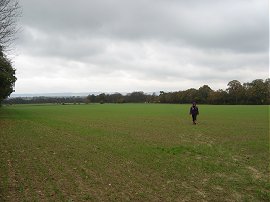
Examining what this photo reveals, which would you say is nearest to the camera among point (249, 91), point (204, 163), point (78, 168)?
point (78, 168)

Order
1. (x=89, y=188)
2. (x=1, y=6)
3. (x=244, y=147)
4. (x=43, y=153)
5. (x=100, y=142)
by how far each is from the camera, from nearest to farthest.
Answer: (x=89, y=188)
(x=43, y=153)
(x=244, y=147)
(x=100, y=142)
(x=1, y=6)

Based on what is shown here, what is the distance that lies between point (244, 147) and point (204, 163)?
4.87 m

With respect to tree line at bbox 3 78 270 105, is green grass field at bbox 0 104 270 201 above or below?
below

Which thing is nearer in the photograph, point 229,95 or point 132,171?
point 132,171

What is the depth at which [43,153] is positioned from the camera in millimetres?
13258

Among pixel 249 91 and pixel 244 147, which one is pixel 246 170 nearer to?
pixel 244 147

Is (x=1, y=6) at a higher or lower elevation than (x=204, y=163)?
higher

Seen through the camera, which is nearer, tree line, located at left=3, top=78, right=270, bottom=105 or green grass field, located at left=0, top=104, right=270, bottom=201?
green grass field, located at left=0, top=104, right=270, bottom=201

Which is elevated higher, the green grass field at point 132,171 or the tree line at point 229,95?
the tree line at point 229,95

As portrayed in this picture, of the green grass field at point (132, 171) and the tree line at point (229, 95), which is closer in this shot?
the green grass field at point (132, 171)

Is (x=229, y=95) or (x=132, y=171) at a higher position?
(x=229, y=95)

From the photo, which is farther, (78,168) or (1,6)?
(1,6)

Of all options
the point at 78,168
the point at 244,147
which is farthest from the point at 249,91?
the point at 78,168

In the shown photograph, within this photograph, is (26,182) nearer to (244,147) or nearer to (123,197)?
(123,197)
